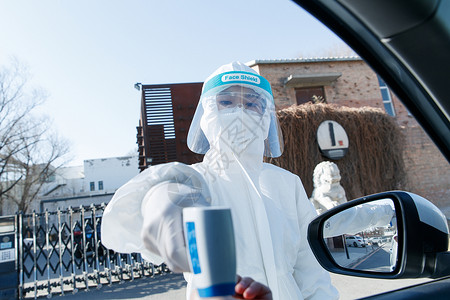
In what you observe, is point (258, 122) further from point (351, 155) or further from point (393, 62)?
point (351, 155)

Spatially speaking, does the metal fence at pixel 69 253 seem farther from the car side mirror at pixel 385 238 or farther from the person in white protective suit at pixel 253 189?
the car side mirror at pixel 385 238

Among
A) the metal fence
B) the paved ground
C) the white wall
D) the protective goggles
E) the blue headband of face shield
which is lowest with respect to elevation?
the paved ground

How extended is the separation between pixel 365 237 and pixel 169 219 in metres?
0.75

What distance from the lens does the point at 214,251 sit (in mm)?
342

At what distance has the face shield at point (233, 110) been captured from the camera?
1.17 metres

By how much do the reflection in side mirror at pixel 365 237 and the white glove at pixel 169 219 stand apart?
0.57 metres

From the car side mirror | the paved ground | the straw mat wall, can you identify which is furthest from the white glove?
the paved ground

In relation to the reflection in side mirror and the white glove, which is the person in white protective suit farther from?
the white glove

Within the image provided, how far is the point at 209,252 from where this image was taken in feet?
1.13

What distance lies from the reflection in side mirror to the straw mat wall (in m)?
3.29

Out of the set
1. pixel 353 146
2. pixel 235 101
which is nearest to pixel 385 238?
pixel 235 101

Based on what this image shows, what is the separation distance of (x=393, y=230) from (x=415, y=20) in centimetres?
55

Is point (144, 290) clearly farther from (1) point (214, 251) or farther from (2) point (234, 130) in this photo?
(1) point (214, 251)

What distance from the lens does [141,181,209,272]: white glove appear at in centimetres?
43
